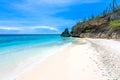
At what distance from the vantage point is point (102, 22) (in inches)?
2345

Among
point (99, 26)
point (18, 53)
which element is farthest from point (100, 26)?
point (18, 53)

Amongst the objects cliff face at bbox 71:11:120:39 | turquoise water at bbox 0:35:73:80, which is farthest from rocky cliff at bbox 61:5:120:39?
turquoise water at bbox 0:35:73:80

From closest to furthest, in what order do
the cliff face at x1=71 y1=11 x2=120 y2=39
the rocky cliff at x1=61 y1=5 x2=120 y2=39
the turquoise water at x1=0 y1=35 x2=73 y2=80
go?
the turquoise water at x1=0 y1=35 x2=73 y2=80, the rocky cliff at x1=61 y1=5 x2=120 y2=39, the cliff face at x1=71 y1=11 x2=120 y2=39

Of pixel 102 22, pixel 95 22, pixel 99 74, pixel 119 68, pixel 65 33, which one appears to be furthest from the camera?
pixel 65 33

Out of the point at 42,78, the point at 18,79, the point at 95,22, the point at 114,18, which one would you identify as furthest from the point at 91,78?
the point at 95,22

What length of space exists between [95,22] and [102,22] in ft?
18.0

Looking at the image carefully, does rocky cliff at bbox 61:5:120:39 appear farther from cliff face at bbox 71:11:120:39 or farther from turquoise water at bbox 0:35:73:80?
turquoise water at bbox 0:35:73:80

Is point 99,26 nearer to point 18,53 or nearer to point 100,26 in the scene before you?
point 100,26

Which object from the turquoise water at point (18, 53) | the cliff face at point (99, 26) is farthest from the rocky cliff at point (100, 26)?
the turquoise water at point (18, 53)

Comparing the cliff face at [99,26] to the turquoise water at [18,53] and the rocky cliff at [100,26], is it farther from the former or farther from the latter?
the turquoise water at [18,53]

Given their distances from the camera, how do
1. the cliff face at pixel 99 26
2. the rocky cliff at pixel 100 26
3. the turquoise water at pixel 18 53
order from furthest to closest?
the cliff face at pixel 99 26 → the rocky cliff at pixel 100 26 → the turquoise water at pixel 18 53

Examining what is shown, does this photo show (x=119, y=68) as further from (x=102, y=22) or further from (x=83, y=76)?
(x=102, y=22)

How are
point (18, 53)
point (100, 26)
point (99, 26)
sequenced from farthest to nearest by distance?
point (99, 26) < point (100, 26) < point (18, 53)

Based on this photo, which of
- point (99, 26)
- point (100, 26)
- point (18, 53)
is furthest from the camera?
point (99, 26)
